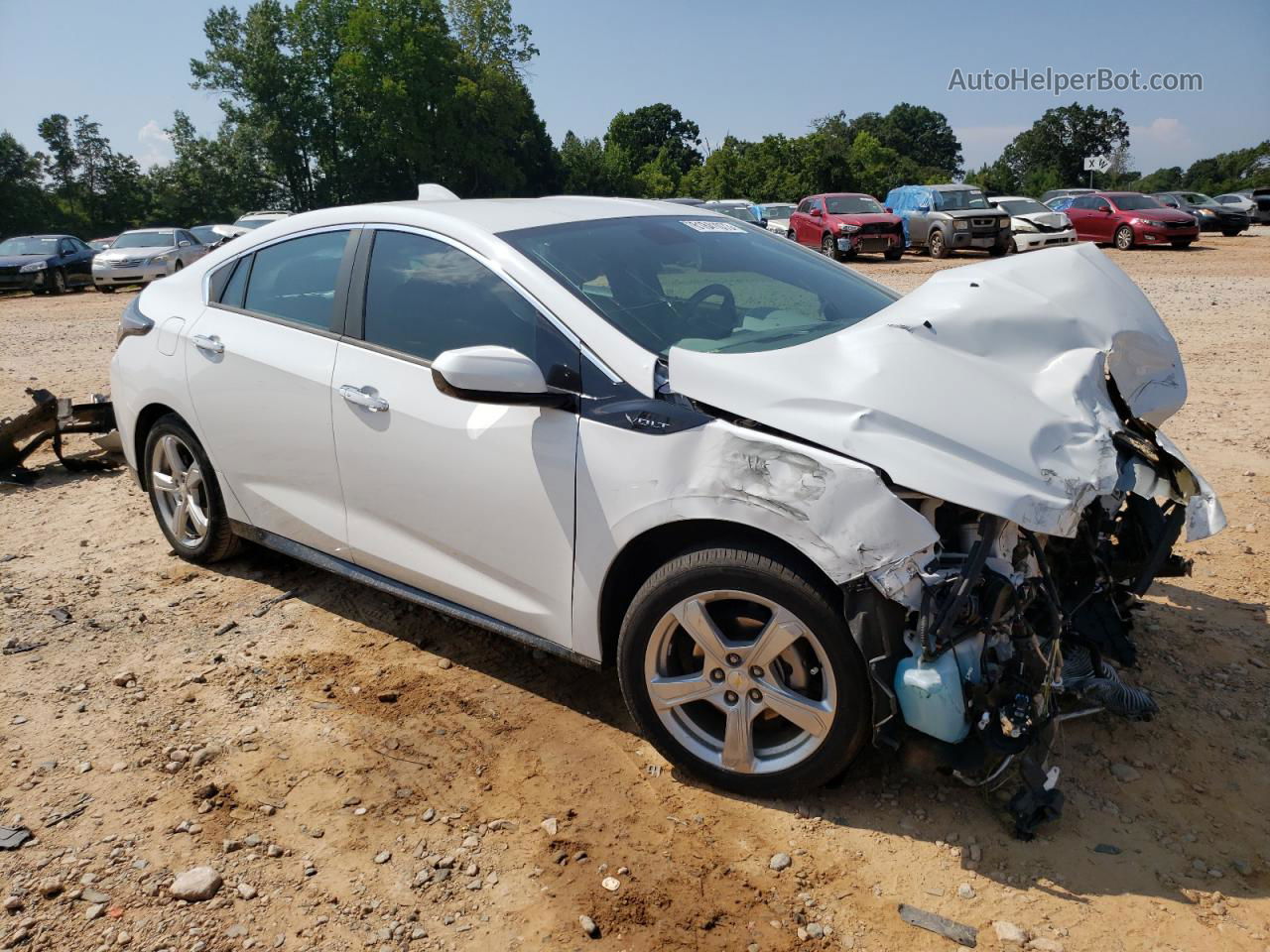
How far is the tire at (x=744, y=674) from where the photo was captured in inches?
103

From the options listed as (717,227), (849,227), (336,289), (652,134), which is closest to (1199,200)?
(849,227)

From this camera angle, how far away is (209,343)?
4188 mm

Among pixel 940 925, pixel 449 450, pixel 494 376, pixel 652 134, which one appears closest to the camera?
pixel 940 925

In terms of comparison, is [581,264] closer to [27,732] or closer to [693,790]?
[693,790]

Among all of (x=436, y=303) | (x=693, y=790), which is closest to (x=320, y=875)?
(x=693, y=790)

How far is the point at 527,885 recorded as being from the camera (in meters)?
2.63

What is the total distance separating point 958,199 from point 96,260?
2093 centimetres

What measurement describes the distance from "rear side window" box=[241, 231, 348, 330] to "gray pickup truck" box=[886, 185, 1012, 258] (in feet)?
72.0

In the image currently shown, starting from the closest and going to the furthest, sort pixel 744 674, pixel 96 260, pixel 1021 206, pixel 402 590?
pixel 744 674
pixel 402 590
pixel 96 260
pixel 1021 206

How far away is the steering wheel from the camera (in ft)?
10.9

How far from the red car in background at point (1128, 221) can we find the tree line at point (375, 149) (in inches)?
1031

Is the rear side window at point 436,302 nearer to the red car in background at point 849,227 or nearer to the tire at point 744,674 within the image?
the tire at point 744,674

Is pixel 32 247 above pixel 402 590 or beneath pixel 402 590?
above

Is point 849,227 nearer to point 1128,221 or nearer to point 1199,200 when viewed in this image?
point 1128,221
